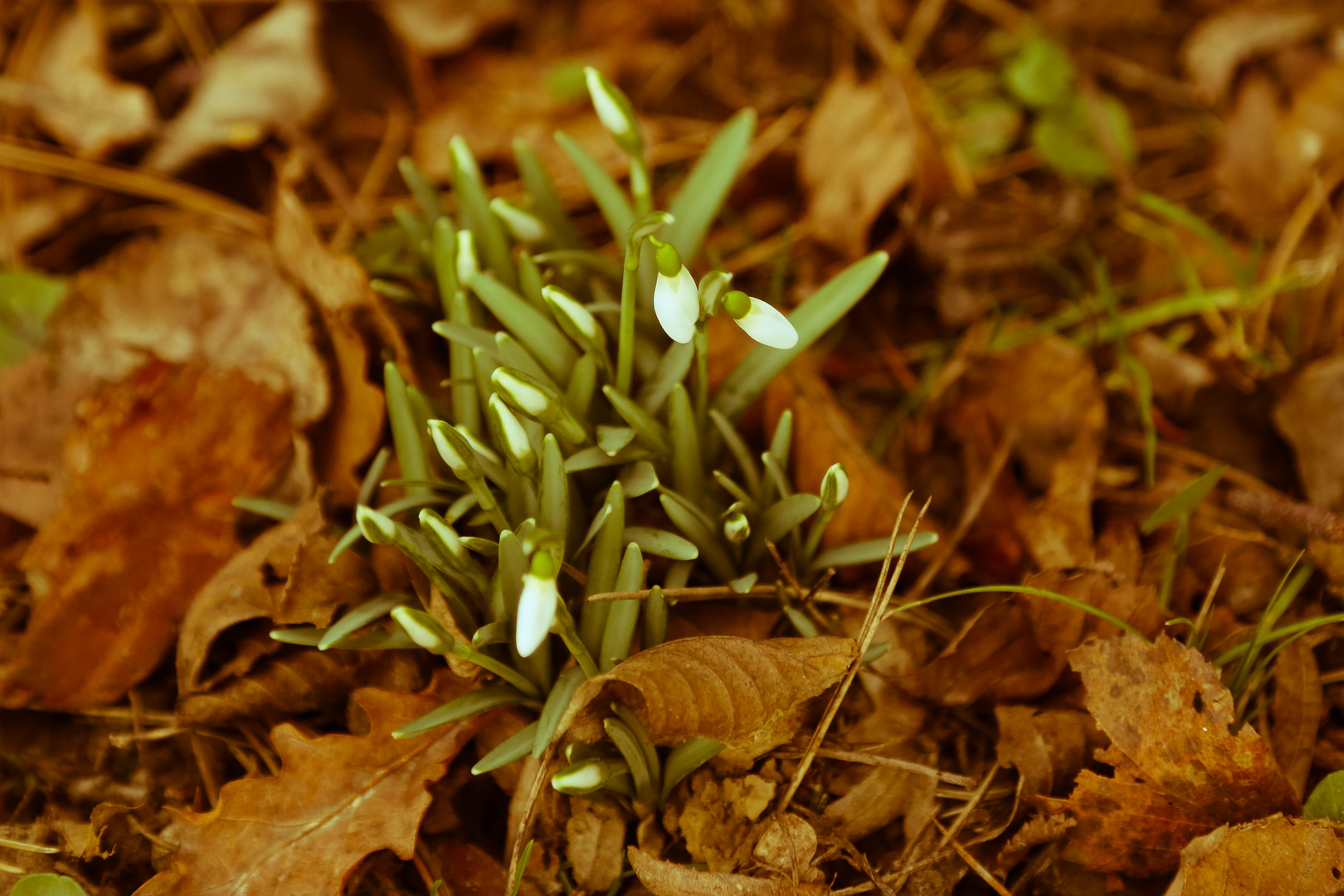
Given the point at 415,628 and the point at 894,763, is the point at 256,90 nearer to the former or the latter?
the point at 415,628

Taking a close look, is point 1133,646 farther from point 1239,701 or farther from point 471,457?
point 471,457

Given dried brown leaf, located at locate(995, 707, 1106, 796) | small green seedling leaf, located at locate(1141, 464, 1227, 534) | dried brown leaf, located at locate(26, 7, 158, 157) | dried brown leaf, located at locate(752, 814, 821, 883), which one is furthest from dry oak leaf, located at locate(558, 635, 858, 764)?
dried brown leaf, located at locate(26, 7, 158, 157)

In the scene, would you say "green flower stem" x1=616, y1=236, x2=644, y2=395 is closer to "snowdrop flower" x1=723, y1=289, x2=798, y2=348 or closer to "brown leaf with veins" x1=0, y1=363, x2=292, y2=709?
"snowdrop flower" x1=723, y1=289, x2=798, y2=348

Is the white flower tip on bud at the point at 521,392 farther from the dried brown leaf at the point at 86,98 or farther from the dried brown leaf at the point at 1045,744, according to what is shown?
the dried brown leaf at the point at 86,98

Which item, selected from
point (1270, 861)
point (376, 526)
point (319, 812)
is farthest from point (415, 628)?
point (1270, 861)

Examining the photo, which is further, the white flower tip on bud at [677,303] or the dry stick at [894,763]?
the dry stick at [894,763]

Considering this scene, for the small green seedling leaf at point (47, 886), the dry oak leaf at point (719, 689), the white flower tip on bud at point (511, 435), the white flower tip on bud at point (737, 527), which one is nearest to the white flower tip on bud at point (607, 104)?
the white flower tip on bud at point (511, 435)
